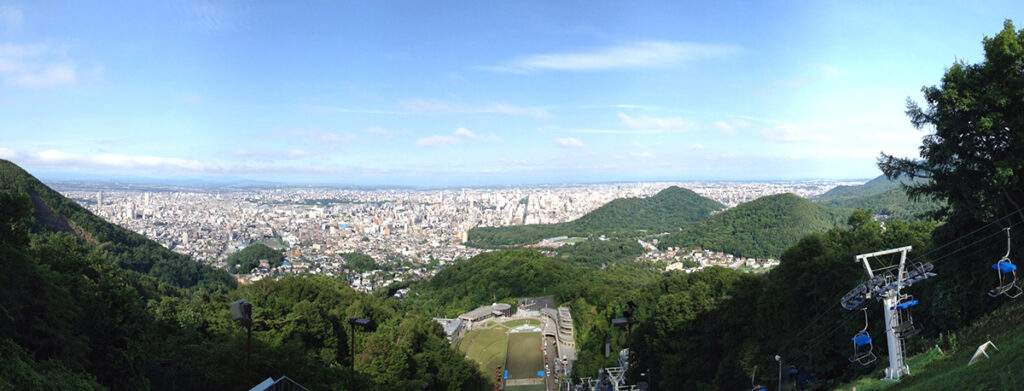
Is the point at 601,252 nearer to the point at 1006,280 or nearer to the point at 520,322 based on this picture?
the point at 520,322

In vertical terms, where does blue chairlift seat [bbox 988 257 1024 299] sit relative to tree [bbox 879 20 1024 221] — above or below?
below

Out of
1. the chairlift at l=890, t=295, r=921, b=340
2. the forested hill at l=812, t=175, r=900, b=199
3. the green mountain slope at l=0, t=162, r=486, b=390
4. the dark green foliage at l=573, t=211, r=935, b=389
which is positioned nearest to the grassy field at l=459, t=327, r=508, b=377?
the green mountain slope at l=0, t=162, r=486, b=390

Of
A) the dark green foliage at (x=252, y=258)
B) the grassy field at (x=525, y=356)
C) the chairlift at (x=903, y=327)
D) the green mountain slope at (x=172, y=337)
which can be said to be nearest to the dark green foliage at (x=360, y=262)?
the dark green foliage at (x=252, y=258)

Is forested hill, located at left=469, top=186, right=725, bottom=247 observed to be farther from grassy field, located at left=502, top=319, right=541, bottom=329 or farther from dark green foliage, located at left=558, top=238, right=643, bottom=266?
grassy field, located at left=502, top=319, right=541, bottom=329

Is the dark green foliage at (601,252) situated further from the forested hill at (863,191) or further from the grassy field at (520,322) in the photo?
the forested hill at (863,191)

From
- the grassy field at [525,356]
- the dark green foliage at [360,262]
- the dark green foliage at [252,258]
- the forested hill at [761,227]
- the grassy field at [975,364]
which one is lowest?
the dark green foliage at [360,262]
